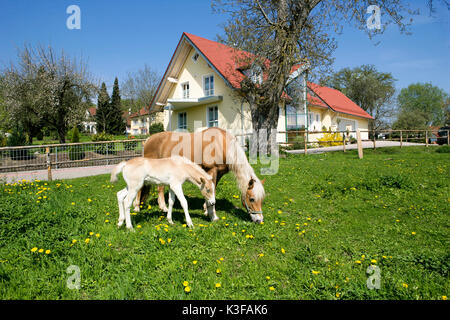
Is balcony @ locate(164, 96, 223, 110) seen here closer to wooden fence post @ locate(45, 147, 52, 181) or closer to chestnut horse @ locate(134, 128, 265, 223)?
wooden fence post @ locate(45, 147, 52, 181)

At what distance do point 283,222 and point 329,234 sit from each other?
0.86 meters

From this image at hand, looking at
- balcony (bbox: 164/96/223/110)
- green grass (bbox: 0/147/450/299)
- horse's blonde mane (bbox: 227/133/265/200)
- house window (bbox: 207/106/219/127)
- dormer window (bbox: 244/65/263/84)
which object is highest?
dormer window (bbox: 244/65/263/84)

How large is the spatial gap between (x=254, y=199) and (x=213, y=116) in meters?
18.2

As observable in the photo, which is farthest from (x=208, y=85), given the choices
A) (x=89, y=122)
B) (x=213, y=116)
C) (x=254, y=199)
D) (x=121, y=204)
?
(x=121, y=204)

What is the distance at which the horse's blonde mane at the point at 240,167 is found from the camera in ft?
16.7

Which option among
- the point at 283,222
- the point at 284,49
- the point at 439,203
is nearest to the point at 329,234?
the point at 283,222

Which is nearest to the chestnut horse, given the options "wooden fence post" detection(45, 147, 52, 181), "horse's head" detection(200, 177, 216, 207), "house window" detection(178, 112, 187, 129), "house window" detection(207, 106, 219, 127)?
"horse's head" detection(200, 177, 216, 207)

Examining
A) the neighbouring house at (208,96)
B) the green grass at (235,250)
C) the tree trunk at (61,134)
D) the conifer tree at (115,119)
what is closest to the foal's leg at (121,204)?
the green grass at (235,250)

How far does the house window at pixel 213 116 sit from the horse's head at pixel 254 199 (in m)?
17.2

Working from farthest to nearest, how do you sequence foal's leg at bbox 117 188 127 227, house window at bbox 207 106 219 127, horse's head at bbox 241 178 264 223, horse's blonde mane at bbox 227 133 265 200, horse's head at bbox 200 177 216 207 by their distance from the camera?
house window at bbox 207 106 219 127
horse's blonde mane at bbox 227 133 265 200
horse's head at bbox 241 178 264 223
horse's head at bbox 200 177 216 207
foal's leg at bbox 117 188 127 227

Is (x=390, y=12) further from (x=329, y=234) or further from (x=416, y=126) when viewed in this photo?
(x=416, y=126)

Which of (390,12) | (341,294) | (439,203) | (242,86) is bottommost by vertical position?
(341,294)

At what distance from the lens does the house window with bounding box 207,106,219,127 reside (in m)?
22.0

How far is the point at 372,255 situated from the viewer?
3703mm
